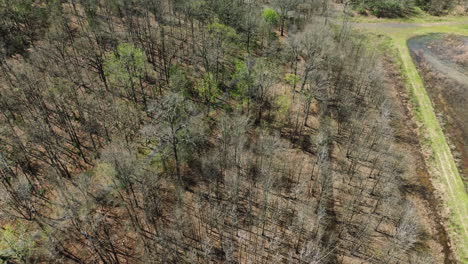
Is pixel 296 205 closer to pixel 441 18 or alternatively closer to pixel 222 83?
pixel 222 83

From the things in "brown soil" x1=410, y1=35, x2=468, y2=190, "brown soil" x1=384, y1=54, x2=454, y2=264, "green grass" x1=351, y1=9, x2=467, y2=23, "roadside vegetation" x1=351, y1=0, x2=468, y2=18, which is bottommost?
"brown soil" x1=384, y1=54, x2=454, y2=264

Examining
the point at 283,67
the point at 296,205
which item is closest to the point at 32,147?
the point at 296,205

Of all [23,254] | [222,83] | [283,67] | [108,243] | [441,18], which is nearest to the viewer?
[23,254]

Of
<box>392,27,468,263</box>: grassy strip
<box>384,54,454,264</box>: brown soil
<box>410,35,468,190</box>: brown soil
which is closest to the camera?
<box>384,54,454,264</box>: brown soil

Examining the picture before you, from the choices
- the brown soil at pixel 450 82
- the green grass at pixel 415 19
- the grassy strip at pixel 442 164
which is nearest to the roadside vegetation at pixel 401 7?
the green grass at pixel 415 19

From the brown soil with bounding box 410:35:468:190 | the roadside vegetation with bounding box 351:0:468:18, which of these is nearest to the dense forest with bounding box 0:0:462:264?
the brown soil with bounding box 410:35:468:190

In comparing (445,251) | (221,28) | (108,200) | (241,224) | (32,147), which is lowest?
(445,251)

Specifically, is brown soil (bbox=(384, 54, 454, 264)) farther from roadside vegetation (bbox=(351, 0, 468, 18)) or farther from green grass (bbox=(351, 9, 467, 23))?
roadside vegetation (bbox=(351, 0, 468, 18))
